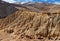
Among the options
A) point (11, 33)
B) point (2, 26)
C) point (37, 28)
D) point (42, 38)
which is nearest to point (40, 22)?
point (37, 28)

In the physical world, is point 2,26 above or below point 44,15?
below

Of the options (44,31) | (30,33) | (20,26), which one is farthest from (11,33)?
(44,31)

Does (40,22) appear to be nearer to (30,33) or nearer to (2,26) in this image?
(30,33)

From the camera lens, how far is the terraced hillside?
26.8 m

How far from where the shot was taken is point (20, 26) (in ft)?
113

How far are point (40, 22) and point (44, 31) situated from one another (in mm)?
2795

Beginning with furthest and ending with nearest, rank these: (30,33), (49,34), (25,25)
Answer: (25,25), (30,33), (49,34)

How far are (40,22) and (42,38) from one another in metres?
3.61

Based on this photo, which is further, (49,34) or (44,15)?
(44,15)

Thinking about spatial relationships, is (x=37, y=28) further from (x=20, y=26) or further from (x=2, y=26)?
(x=2, y=26)

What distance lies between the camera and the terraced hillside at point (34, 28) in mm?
26797

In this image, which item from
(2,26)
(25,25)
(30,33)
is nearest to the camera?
(30,33)

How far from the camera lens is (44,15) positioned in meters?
29.8

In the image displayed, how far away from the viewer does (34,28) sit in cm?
3012
